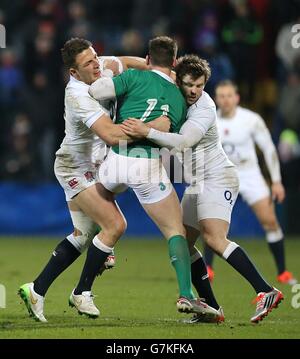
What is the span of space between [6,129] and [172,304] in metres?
8.83

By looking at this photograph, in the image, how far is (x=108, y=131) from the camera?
7945mm

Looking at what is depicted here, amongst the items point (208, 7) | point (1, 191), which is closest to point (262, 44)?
point (208, 7)

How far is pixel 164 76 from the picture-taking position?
8.09 m

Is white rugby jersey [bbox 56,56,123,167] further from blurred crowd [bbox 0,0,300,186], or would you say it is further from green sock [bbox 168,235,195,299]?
blurred crowd [bbox 0,0,300,186]

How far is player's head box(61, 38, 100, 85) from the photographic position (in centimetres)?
835

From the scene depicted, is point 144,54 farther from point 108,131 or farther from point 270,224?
point 108,131

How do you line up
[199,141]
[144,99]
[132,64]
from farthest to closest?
[132,64]
[199,141]
[144,99]

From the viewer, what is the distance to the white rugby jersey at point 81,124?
8.14m

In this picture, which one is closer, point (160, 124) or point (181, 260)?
point (181, 260)

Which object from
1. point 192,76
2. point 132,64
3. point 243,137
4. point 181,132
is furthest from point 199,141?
point 243,137

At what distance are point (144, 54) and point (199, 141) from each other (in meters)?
8.96

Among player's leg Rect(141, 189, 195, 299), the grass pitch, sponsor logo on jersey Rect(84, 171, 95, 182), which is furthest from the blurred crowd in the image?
player's leg Rect(141, 189, 195, 299)

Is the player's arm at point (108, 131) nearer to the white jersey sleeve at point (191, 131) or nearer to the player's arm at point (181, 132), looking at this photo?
the player's arm at point (181, 132)
